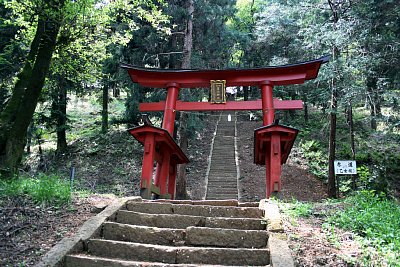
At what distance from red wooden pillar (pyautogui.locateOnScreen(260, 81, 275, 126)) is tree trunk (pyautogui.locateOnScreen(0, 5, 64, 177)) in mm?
5993

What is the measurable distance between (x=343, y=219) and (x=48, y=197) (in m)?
4.66

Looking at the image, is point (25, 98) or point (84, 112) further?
point (84, 112)

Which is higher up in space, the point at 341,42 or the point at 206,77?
the point at 341,42

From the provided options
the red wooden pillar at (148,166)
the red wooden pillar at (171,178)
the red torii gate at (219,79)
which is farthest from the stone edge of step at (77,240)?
the red wooden pillar at (171,178)

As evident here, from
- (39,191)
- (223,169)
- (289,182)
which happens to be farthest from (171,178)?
(39,191)

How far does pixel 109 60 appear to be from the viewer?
15945 millimetres

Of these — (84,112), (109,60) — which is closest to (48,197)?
(109,60)

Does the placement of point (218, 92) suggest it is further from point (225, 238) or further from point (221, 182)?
point (221, 182)

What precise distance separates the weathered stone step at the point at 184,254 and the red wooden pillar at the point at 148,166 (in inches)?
151

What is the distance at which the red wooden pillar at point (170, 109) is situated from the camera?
10.4 m

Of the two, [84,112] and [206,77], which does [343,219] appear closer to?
[206,77]

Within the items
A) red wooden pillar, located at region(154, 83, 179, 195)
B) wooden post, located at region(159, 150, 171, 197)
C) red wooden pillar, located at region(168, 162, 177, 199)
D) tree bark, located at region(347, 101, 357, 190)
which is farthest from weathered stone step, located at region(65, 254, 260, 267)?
tree bark, located at region(347, 101, 357, 190)

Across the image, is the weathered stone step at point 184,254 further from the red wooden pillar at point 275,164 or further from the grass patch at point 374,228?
the red wooden pillar at point 275,164

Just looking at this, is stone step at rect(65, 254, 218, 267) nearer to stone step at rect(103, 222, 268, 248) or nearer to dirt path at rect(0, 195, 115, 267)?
dirt path at rect(0, 195, 115, 267)
